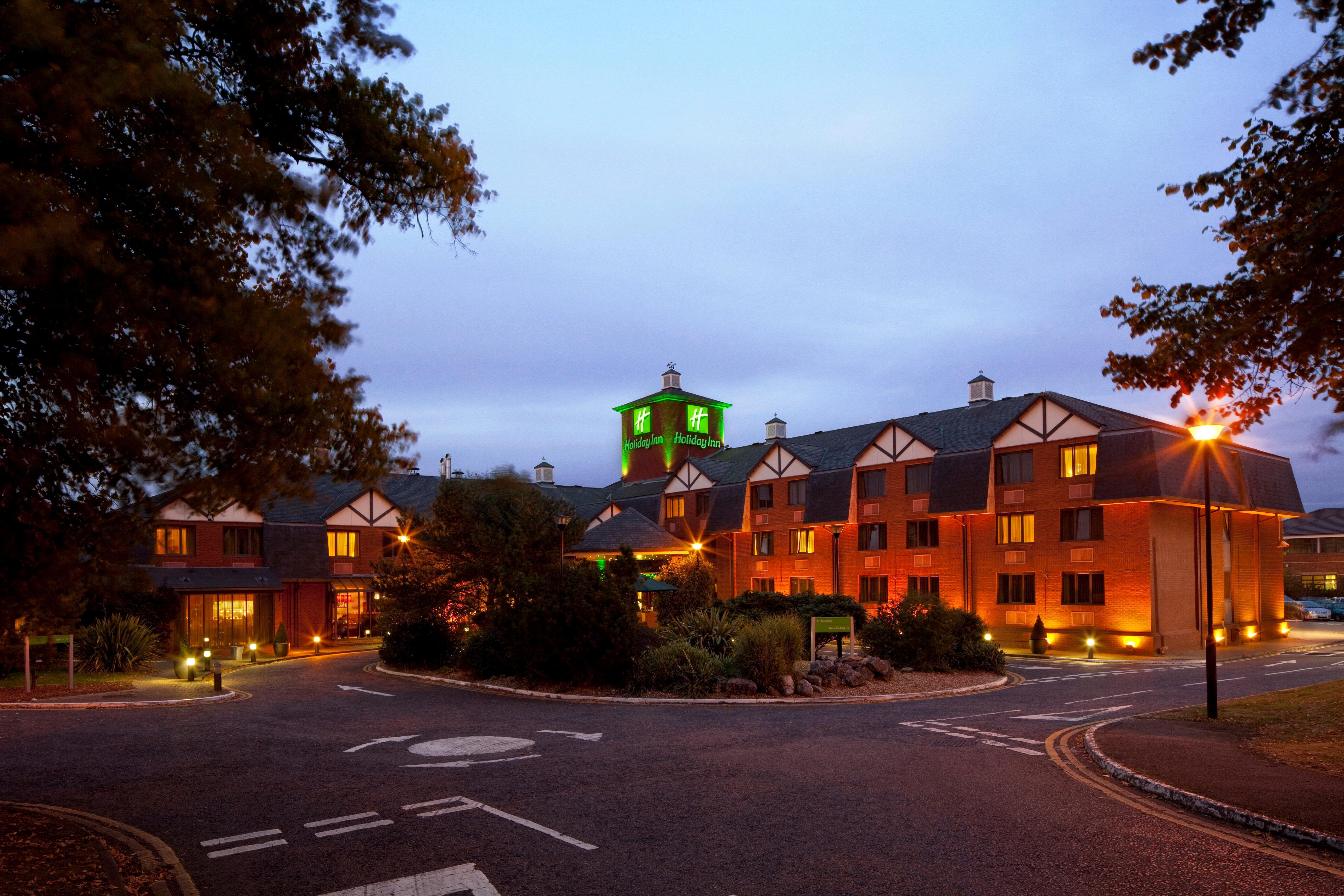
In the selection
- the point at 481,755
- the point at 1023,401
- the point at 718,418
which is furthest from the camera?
the point at 718,418

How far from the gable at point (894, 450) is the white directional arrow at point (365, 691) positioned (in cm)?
2714

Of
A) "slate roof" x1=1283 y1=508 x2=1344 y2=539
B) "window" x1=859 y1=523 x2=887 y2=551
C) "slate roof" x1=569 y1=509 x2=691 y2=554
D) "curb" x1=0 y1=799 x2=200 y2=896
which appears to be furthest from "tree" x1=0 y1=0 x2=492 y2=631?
"slate roof" x1=1283 y1=508 x2=1344 y2=539

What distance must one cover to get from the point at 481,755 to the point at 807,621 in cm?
1687

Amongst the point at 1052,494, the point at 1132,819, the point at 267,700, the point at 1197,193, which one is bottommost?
the point at 267,700

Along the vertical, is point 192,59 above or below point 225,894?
above

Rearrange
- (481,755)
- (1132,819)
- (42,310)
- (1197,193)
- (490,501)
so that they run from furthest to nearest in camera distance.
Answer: (490,501) → (481,755) → (1197,193) → (1132,819) → (42,310)

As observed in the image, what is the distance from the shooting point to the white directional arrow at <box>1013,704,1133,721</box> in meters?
15.3

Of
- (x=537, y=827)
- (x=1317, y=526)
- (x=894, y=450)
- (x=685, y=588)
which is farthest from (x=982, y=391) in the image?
(x=1317, y=526)

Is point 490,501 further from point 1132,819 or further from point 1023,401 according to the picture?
point 1023,401

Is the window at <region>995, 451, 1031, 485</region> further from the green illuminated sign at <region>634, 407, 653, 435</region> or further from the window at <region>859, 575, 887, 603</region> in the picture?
the green illuminated sign at <region>634, 407, 653, 435</region>

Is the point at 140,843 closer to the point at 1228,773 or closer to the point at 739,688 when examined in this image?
the point at 1228,773

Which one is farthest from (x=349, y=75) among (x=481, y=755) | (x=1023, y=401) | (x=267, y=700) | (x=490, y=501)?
(x=1023, y=401)

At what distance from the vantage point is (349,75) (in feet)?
25.5

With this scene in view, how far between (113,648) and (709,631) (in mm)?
18770
